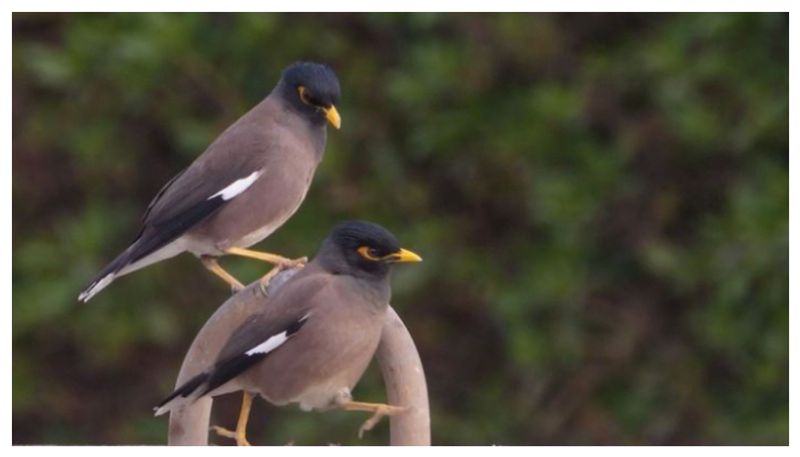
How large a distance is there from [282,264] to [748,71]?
2.73m

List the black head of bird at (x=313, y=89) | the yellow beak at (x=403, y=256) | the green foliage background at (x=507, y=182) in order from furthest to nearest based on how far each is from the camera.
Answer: the green foliage background at (x=507, y=182), the black head of bird at (x=313, y=89), the yellow beak at (x=403, y=256)

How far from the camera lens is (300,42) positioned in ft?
18.4

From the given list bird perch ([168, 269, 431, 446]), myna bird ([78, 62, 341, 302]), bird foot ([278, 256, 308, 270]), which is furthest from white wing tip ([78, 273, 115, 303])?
bird foot ([278, 256, 308, 270])

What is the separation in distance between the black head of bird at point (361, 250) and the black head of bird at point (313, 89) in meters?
0.21

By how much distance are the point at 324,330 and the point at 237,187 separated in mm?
340

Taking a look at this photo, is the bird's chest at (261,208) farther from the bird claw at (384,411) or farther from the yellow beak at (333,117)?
the bird claw at (384,411)

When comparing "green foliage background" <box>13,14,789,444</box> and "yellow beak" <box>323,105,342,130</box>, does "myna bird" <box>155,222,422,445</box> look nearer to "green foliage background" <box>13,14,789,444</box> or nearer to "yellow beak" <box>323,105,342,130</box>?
"yellow beak" <box>323,105,342,130</box>

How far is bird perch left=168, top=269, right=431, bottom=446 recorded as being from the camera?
2.89 metres

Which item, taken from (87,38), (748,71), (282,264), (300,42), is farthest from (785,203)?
(282,264)

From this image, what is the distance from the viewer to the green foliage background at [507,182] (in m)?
5.45

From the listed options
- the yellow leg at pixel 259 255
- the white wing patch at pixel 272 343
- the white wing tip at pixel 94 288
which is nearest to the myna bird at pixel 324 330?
the white wing patch at pixel 272 343

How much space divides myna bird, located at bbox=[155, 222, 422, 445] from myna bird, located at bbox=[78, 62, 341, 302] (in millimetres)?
183

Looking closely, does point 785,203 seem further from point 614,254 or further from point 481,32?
point 481,32

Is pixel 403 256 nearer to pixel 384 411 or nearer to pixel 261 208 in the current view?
pixel 384 411
